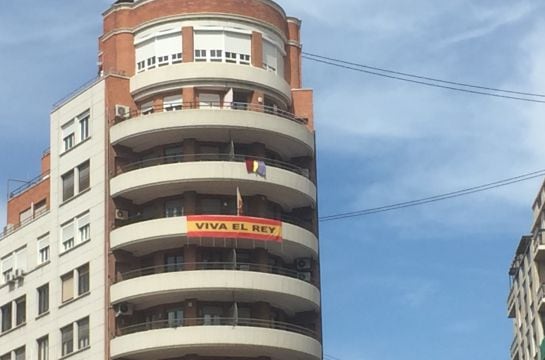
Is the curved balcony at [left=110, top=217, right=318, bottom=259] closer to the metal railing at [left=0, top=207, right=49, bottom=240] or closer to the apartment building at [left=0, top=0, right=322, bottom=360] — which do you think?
the apartment building at [left=0, top=0, right=322, bottom=360]

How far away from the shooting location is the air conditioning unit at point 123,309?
7912 centimetres

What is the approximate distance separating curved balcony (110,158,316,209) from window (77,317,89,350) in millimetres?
7523

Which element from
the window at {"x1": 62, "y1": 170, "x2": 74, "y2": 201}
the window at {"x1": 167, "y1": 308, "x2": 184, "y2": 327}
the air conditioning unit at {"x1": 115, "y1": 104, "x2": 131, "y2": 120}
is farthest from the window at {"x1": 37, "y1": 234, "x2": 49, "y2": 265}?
the window at {"x1": 167, "y1": 308, "x2": 184, "y2": 327}

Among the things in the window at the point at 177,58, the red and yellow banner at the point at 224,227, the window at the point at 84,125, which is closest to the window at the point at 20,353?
the window at the point at 84,125

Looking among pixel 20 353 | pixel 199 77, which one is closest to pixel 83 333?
pixel 20 353

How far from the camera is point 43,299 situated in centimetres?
8644

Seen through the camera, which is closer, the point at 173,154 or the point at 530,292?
the point at 173,154

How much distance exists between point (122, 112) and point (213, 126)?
659 centimetres

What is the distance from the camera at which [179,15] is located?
83.2 metres

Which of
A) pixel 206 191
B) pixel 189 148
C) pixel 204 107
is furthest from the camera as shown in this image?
pixel 204 107

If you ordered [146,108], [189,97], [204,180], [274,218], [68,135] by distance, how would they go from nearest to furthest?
[204,180]
[189,97]
[274,218]
[146,108]
[68,135]

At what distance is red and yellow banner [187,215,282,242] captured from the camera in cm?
7794

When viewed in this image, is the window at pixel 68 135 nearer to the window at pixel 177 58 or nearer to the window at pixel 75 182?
the window at pixel 75 182

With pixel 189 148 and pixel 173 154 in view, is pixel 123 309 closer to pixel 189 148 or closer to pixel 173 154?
pixel 173 154
